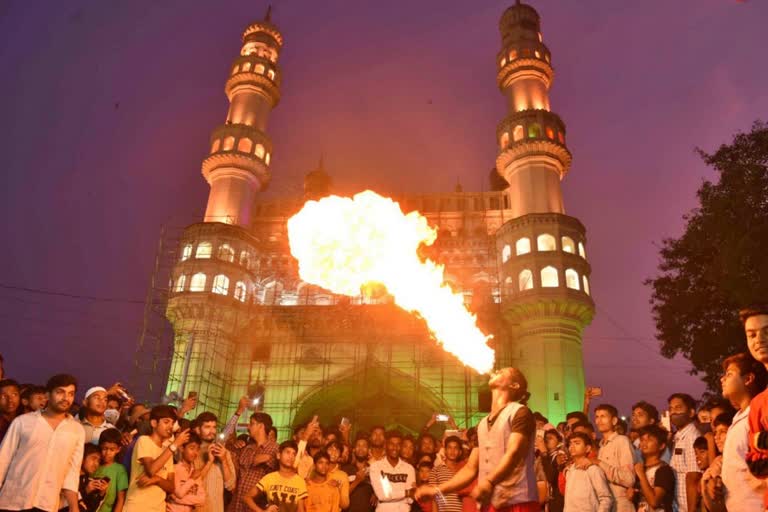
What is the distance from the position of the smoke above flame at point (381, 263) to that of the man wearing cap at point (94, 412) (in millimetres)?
5038

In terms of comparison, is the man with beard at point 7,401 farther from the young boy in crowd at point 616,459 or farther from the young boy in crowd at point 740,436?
the young boy in crowd at point 740,436

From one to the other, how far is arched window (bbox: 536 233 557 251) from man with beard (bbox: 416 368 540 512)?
90.8ft

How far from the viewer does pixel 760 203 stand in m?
19.8

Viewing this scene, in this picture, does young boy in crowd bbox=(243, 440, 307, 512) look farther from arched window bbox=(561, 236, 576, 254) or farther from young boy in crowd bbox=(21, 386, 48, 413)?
arched window bbox=(561, 236, 576, 254)

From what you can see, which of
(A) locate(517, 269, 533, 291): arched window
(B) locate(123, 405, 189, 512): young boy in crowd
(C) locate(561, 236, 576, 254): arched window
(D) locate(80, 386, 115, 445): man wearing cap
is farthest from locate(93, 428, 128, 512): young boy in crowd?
(C) locate(561, 236, 576, 254): arched window

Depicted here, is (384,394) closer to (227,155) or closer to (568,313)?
(568,313)

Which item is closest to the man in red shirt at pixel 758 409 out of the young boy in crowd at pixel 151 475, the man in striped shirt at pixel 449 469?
the man in striped shirt at pixel 449 469

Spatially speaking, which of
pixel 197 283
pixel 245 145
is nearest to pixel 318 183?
pixel 245 145

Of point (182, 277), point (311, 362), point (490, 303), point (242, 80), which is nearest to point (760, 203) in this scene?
point (490, 303)

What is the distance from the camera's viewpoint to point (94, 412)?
7.33 m

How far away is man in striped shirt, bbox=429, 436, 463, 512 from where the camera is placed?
749cm

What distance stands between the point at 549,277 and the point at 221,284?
62.4ft

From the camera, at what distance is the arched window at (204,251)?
34031 mm

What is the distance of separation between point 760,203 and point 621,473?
17443mm
